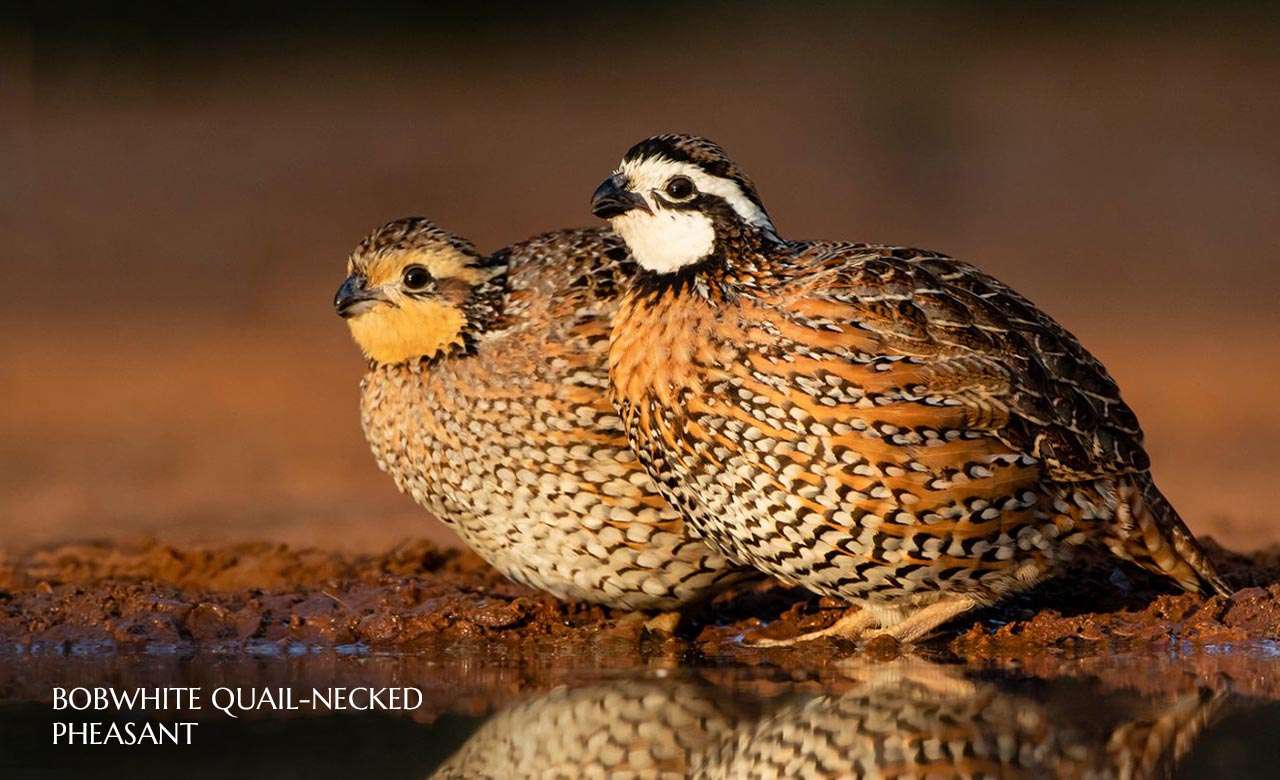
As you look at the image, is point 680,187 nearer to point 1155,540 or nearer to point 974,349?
point 974,349

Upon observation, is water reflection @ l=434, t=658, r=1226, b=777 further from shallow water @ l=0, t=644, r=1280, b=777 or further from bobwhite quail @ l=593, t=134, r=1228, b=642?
bobwhite quail @ l=593, t=134, r=1228, b=642

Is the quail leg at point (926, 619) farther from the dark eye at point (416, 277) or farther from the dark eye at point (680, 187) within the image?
the dark eye at point (416, 277)

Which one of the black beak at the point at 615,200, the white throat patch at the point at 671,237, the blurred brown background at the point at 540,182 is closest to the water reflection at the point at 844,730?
the white throat patch at the point at 671,237

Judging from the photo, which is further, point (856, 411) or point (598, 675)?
point (598, 675)

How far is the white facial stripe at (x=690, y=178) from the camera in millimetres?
8398

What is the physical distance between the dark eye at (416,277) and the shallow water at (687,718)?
172 cm

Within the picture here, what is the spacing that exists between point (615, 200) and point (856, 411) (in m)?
1.32

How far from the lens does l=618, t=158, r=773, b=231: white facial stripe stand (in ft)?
27.6

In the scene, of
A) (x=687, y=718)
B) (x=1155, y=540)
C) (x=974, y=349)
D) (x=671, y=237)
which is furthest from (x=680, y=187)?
(x=1155, y=540)

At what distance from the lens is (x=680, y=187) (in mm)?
8430

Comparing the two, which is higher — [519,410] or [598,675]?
[519,410]

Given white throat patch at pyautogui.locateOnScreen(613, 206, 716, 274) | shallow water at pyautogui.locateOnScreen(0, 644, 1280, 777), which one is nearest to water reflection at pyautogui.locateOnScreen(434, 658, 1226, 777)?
shallow water at pyautogui.locateOnScreen(0, 644, 1280, 777)

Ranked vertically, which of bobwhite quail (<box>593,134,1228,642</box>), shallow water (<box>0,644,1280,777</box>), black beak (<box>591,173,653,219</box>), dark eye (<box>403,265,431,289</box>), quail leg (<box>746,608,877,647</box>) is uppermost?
black beak (<box>591,173,653,219</box>)

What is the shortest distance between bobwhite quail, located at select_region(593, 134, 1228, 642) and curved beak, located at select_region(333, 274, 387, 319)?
131 centimetres
